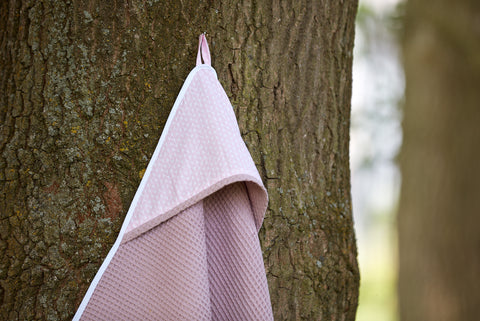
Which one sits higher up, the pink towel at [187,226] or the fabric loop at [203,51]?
the fabric loop at [203,51]

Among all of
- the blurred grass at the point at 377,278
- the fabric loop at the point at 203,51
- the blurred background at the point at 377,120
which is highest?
the blurred background at the point at 377,120

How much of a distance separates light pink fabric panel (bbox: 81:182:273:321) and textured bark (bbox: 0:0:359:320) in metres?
0.06

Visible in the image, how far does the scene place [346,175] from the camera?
3.90 feet

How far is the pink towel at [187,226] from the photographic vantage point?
896 millimetres

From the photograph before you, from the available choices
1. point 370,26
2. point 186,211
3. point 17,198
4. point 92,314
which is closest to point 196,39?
point 186,211

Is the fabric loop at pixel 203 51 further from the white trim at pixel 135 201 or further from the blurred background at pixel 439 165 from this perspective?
the blurred background at pixel 439 165

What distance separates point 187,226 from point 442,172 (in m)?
2.56

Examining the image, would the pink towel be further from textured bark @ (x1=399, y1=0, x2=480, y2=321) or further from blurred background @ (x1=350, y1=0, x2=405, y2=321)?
blurred background @ (x1=350, y1=0, x2=405, y2=321)

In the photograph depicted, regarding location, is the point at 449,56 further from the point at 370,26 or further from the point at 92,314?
the point at 92,314

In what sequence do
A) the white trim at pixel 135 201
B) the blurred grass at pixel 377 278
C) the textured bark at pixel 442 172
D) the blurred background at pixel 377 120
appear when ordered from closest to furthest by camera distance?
the white trim at pixel 135 201
the textured bark at pixel 442 172
the blurred background at pixel 377 120
the blurred grass at pixel 377 278

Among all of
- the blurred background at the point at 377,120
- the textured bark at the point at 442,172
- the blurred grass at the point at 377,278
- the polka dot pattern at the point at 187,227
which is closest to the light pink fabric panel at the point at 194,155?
the polka dot pattern at the point at 187,227

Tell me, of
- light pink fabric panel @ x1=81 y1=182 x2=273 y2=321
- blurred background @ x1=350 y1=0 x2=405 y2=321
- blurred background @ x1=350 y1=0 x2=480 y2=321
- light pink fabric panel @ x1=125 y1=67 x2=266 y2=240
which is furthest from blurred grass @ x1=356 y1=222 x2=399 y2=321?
light pink fabric panel @ x1=125 y1=67 x2=266 y2=240

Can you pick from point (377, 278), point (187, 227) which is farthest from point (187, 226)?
point (377, 278)

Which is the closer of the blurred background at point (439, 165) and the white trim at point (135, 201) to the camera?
the white trim at point (135, 201)
